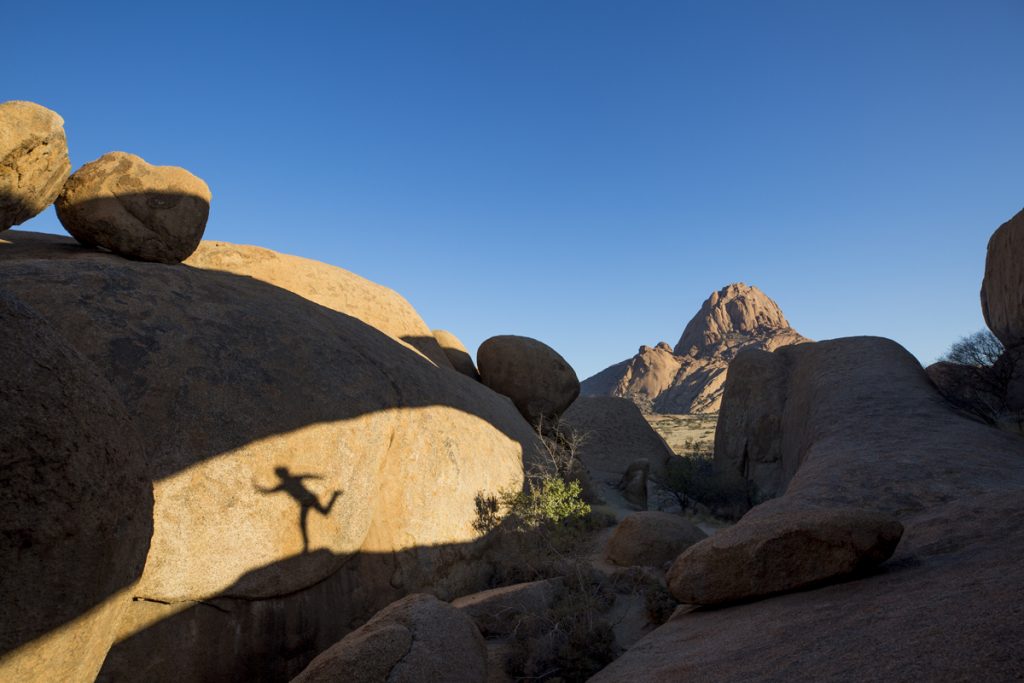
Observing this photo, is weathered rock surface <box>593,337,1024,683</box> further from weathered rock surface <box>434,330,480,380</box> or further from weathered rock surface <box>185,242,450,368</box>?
weathered rock surface <box>434,330,480,380</box>

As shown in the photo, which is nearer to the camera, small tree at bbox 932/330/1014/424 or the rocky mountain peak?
small tree at bbox 932/330/1014/424

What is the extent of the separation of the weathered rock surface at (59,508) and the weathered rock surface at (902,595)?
3.04 metres

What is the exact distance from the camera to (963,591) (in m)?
3.16

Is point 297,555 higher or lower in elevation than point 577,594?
higher

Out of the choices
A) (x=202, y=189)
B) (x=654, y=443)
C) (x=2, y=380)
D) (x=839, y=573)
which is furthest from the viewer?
(x=654, y=443)

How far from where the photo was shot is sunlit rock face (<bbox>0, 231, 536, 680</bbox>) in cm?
503

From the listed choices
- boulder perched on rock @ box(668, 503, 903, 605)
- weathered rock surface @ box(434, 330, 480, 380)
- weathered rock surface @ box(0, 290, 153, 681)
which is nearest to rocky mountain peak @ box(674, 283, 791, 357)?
weathered rock surface @ box(434, 330, 480, 380)

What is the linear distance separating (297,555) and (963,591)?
5305mm

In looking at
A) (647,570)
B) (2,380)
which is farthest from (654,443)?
(2,380)

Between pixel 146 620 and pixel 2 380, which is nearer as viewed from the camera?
pixel 2 380

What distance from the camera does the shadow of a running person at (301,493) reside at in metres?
5.80

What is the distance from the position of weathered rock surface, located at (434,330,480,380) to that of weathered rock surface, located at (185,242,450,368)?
3.15 feet

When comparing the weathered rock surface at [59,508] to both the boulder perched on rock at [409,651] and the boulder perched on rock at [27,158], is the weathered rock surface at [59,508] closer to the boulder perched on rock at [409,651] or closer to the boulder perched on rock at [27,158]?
the boulder perched on rock at [409,651]

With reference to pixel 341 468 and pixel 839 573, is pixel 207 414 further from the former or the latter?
pixel 839 573
